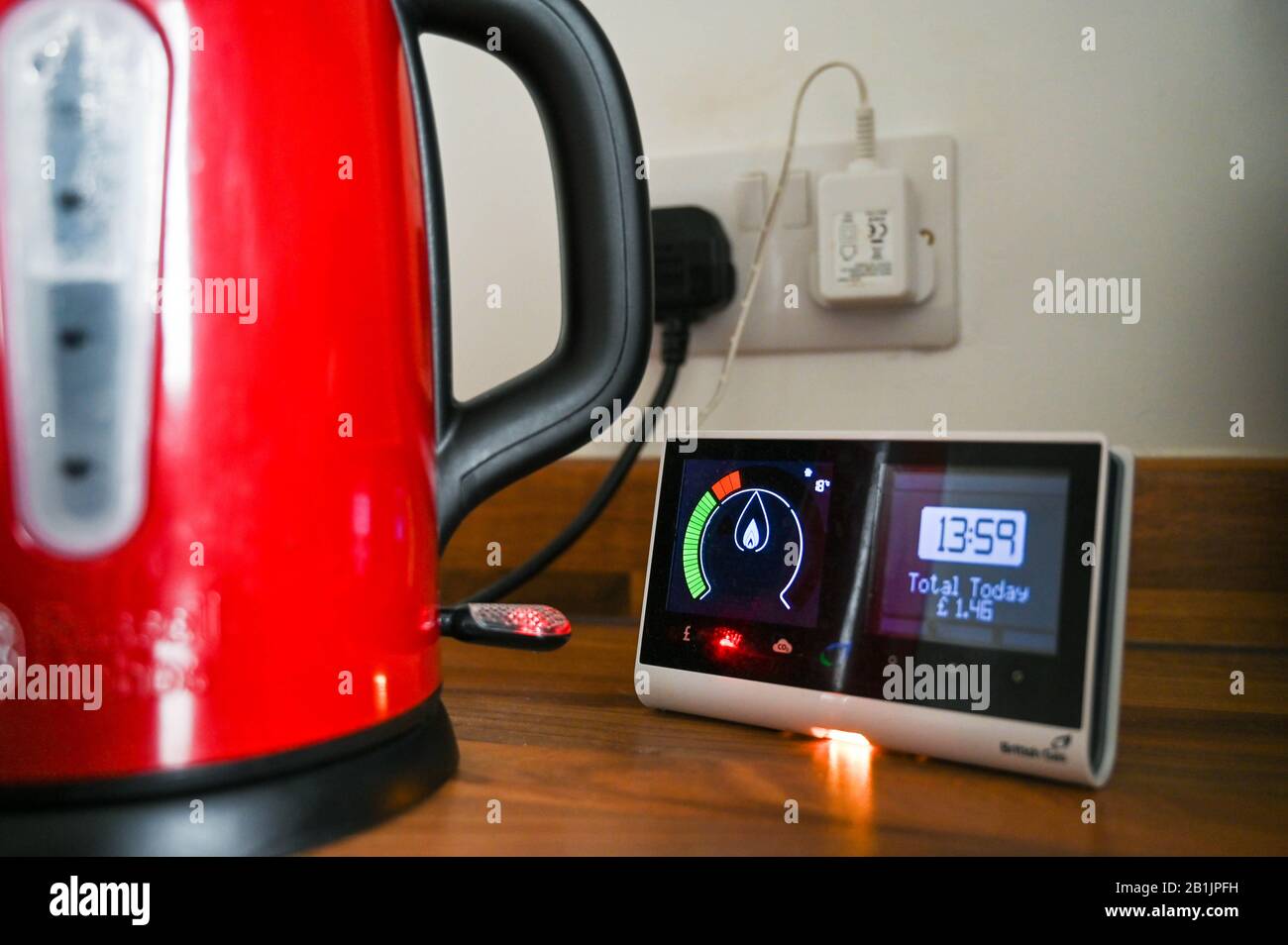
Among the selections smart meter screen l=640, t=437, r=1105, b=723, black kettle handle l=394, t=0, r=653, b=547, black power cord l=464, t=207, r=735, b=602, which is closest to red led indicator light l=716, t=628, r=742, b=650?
smart meter screen l=640, t=437, r=1105, b=723

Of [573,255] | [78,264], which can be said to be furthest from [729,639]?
[78,264]

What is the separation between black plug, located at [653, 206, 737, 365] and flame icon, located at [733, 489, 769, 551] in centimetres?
25

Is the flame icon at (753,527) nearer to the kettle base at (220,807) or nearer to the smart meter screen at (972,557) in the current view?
the smart meter screen at (972,557)

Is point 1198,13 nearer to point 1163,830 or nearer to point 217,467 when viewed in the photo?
point 1163,830

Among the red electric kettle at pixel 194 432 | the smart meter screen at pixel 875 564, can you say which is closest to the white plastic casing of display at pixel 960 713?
the smart meter screen at pixel 875 564

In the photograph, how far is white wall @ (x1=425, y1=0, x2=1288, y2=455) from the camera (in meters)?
0.62

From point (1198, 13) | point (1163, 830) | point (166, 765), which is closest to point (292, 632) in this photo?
point (166, 765)

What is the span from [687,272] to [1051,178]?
0.80ft

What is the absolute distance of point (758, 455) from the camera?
0.48m

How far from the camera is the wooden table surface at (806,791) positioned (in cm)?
34

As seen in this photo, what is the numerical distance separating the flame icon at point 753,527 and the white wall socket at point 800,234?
25cm

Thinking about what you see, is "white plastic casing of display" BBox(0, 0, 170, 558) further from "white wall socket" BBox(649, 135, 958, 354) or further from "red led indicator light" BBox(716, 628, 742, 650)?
"white wall socket" BBox(649, 135, 958, 354)
